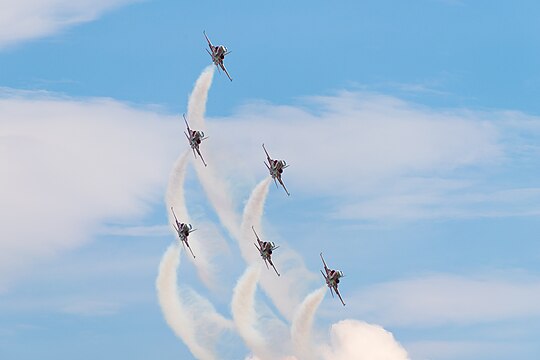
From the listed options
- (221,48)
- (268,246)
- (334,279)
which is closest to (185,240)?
(268,246)

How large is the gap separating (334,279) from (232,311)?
66.0ft

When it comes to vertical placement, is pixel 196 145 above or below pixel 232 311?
above

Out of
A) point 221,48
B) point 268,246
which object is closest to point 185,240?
point 268,246

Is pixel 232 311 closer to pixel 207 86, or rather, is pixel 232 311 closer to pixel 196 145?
pixel 196 145

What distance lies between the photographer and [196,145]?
129625 millimetres

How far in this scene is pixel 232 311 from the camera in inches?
5030

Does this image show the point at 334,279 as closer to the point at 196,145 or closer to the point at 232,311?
the point at 232,311

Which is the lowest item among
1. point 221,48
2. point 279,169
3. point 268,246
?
point 268,246

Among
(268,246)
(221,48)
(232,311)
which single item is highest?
(221,48)

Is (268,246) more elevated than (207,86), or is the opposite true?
(207,86)

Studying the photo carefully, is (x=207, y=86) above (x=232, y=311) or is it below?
above

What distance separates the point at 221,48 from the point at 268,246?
3867cm

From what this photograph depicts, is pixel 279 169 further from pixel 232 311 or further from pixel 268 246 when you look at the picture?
pixel 232 311

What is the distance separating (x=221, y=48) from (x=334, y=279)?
160 feet
